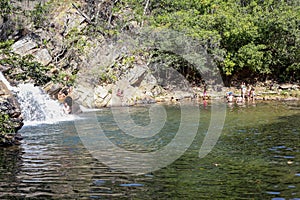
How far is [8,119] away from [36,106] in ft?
36.5

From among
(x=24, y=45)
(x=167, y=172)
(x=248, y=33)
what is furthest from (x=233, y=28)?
(x=167, y=172)

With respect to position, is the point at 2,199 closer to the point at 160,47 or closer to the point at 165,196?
the point at 165,196

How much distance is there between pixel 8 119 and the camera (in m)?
18.9

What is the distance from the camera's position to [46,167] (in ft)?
48.2

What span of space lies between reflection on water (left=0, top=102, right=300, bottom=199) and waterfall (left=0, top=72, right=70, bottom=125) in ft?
25.1

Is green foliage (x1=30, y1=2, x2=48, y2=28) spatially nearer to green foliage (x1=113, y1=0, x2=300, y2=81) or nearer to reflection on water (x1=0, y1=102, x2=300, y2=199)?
green foliage (x1=113, y1=0, x2=300, y2=81)

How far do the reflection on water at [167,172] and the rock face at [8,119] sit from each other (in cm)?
76

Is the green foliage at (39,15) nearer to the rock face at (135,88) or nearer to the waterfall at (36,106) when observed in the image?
the rock face at (135,88)

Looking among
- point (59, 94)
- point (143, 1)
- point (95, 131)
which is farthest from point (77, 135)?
point (143, 1)

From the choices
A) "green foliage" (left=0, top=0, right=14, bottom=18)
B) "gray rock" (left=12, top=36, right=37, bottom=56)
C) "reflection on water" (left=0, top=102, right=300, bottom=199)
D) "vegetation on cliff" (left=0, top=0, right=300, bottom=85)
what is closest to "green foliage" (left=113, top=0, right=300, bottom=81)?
"vegetation on cliff" (left=0, top=0, right=300, bottom=85)

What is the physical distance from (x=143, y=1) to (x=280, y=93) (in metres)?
24.4

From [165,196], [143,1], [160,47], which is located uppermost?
[143,1]

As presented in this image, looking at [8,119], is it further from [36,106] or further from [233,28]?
[233,28]

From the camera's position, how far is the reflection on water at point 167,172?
37.1 ft
